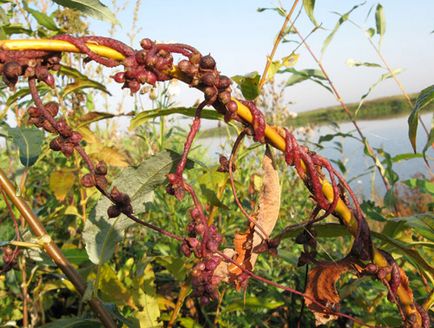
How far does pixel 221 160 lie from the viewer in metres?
0.69

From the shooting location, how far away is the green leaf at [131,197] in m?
0.80

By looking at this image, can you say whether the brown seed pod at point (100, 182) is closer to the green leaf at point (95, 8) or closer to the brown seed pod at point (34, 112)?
the brown seed pod at point (34, 112)

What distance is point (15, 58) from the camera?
0.50m

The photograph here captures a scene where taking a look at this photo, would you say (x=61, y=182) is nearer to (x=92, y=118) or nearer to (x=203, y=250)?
(x=92, y=118)

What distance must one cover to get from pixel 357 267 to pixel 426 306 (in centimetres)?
20

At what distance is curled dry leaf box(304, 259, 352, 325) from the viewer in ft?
2.30

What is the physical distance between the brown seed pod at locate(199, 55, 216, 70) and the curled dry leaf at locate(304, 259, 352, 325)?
38 centimetres

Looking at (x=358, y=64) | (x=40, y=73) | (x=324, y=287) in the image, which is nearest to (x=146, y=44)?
(x=40, y=73)

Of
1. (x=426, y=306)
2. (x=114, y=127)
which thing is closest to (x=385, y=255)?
(x=426, y=306)

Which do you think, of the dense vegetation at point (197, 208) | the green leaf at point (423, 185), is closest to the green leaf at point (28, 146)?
the dense vegetation at point (197, 208)

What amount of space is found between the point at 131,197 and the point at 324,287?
1.23 feet

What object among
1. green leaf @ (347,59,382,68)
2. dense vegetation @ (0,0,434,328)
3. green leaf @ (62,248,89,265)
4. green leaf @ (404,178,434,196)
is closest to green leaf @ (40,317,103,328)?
dense vegetation @ (0,0,434,328)

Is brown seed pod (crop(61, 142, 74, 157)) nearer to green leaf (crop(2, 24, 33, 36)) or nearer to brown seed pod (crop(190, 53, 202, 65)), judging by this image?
brown seed pod (crop(190, 53, 202, 65))

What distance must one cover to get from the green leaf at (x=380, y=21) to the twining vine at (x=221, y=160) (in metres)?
1.19
